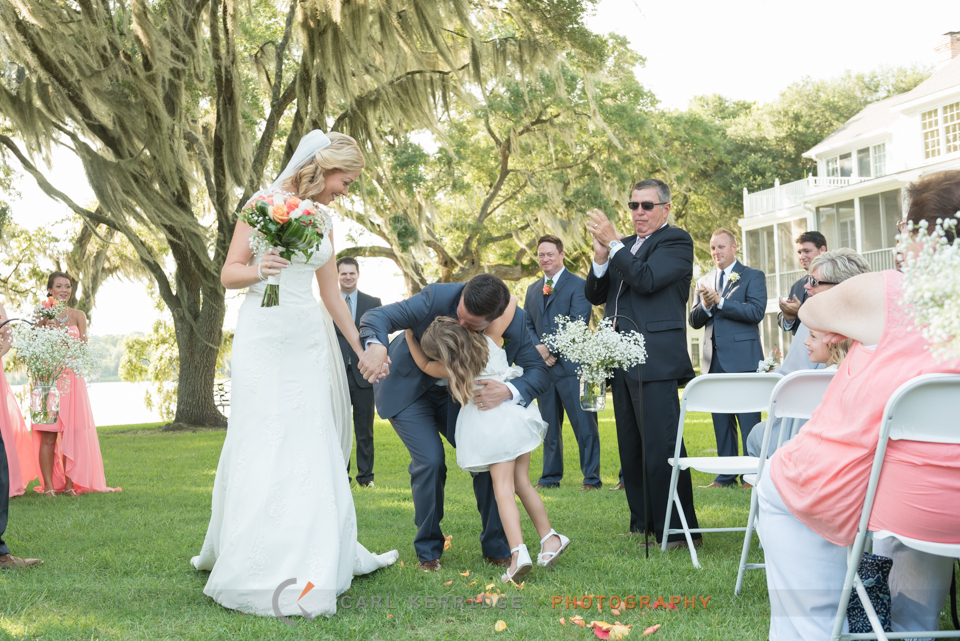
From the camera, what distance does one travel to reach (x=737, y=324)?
673 centimetres

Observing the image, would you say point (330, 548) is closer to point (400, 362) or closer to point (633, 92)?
point (400, 362)

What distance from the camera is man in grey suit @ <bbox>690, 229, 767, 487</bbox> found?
663 cm

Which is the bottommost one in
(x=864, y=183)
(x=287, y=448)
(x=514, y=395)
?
(x=287, y=448)

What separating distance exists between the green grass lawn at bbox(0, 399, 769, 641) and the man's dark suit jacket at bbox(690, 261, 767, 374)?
1.14 metres

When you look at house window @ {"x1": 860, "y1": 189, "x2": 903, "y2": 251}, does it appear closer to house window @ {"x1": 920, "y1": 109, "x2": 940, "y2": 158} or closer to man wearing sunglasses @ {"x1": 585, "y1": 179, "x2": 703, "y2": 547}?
house window @ {"x1": 920, "y1": 109, "x2": 940, "y2": 158}

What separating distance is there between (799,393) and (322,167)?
237 centimetres

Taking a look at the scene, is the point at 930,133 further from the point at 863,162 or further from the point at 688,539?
the point at 688,539

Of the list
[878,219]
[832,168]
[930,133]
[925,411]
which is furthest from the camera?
[832,168]

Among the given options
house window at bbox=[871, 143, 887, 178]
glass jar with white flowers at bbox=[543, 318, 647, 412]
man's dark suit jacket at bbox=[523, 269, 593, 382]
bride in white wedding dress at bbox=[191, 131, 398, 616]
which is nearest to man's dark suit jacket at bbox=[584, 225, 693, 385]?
glass jar with white flowers at bbox=[543, 318, 647, 412]

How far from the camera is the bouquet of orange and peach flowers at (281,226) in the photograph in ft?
10.9

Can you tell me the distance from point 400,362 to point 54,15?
26.6 ft

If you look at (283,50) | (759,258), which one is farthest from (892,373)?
(759,258)

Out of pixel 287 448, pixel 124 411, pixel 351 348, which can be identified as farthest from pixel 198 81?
pixel 124 411

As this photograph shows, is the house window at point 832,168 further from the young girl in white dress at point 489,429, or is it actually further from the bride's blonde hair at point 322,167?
the bride's blonde hair at point 322,167
